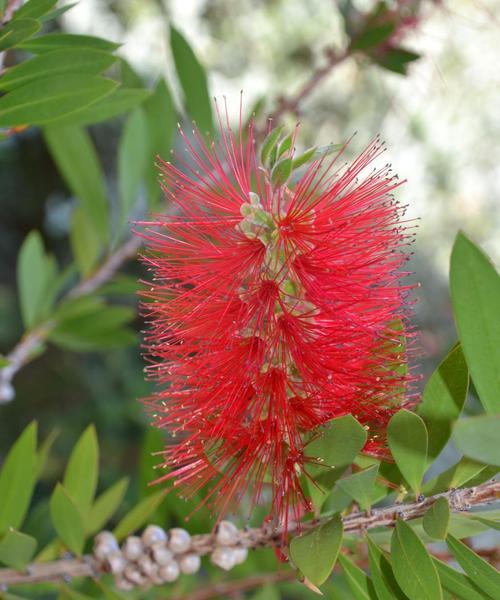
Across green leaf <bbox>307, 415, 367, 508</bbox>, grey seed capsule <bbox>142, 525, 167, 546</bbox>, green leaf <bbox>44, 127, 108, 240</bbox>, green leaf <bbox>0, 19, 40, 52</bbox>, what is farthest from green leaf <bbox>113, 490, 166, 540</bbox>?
green leaf <bbox>44, 127, 108, 240</bbox>

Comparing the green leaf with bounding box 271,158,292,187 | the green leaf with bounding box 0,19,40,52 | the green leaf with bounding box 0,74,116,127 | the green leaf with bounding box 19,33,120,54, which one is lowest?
the green leaf with bounding box 271,158,292,187

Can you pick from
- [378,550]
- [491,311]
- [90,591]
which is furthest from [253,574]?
[491,311]

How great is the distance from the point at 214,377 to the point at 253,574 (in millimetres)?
642

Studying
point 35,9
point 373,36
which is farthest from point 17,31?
point 373,36

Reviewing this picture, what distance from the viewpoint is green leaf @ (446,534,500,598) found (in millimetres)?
714

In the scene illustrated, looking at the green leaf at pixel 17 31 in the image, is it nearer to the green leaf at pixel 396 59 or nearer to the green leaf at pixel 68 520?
the green leaf at pixel 68 520

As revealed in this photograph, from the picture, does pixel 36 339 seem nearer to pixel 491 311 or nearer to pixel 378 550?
pixel 378 550

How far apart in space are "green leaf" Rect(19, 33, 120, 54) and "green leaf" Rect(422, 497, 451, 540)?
674 millimetres

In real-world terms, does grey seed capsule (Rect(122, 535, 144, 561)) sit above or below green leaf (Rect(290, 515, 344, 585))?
below

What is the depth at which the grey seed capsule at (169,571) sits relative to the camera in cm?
95

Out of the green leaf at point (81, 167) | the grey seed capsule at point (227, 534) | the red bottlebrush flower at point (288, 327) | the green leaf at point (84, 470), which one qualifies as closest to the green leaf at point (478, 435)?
the red bottlebrush flower at point (288, 327)

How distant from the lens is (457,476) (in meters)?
0.79

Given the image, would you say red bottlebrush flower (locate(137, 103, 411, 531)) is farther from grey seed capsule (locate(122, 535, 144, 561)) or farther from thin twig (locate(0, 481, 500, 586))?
grey seed capsule (locate(122, 535, 144, 561))

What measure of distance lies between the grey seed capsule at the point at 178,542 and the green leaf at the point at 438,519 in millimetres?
370
